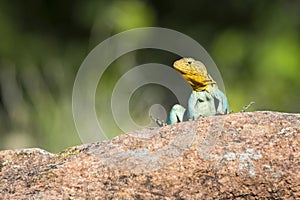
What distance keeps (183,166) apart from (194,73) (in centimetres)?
75

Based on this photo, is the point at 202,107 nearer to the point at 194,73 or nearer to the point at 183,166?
the point at 194,73

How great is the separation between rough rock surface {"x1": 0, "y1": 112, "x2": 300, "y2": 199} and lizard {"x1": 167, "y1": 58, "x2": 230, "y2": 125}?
0.33 m

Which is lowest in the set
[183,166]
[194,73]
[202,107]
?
[183,166]

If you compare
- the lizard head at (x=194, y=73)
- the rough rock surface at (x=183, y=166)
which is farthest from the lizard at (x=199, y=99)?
the rough rock surface at (x=183, y=166)

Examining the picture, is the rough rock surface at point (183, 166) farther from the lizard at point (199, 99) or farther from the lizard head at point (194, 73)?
the lizard head at point (194, 73)

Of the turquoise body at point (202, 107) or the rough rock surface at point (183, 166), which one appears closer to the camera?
the rough rock surface at point (183, 166)

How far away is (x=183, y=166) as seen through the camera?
10.4 feet

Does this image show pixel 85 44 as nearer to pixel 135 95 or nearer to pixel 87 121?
pixel 135 95

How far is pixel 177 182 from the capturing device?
3.14 metres

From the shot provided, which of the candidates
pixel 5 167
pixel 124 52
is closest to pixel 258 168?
pixel 5 167

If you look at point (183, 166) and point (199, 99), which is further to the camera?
point (199, 99)

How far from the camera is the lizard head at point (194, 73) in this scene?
3.78 meters

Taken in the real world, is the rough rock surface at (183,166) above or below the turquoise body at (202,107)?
below

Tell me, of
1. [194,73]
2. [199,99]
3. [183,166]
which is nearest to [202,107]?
[199,99]
